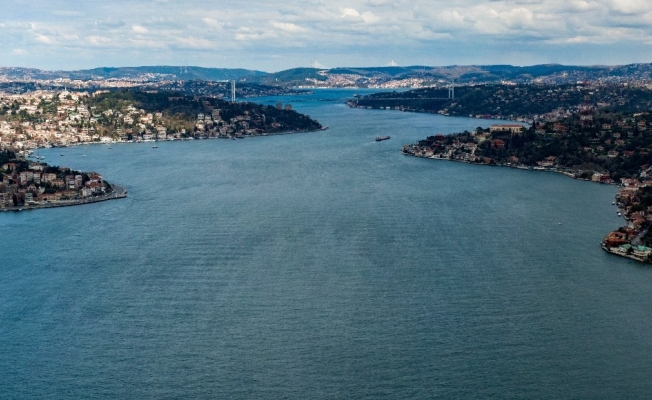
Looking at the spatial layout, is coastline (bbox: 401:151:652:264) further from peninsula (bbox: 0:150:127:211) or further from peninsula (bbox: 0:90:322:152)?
peninsula (bbox: 0:90:322:152)

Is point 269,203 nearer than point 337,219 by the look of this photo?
No

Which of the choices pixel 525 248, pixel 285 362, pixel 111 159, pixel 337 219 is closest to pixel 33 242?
pixel 337 219

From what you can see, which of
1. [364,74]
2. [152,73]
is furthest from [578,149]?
[152,73]

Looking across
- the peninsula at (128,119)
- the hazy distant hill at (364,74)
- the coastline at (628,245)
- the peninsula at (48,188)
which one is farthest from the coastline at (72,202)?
the hazy distant hill at (364,74)

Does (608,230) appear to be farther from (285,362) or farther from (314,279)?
(285,362)

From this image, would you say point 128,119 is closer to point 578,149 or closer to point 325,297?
point 578,149

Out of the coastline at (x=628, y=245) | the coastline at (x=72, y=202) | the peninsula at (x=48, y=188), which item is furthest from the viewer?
the peninsula at (x=48, y=188)

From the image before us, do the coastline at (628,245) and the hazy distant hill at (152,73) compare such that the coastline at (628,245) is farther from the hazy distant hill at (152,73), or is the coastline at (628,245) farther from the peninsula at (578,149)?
the hazy distant hill at (152,73)
